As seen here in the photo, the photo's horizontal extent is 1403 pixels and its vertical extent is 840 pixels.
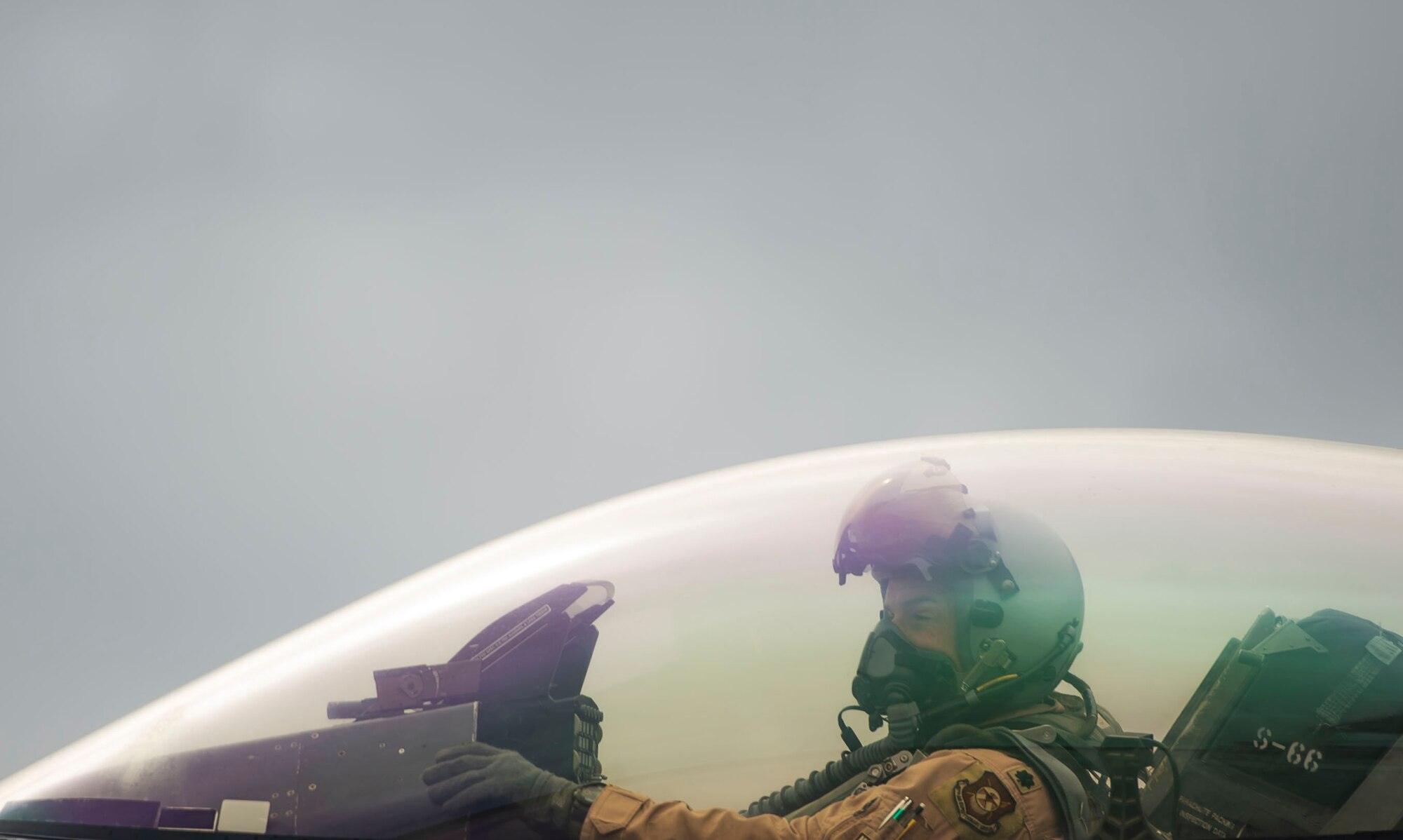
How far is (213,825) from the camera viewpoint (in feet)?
10.3

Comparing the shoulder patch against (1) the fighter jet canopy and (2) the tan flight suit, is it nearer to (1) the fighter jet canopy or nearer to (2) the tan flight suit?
(2) the tan flight suit

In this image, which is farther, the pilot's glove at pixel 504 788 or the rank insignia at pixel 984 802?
the pilot's glove at pixel 504 788

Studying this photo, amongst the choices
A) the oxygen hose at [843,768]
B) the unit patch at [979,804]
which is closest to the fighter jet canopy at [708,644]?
the oxygen hose at [843,768]

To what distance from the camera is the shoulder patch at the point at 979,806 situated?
293 cm

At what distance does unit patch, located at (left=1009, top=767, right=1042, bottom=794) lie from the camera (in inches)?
117

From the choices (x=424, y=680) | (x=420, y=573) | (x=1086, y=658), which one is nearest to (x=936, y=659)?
(x=1086, y=658)

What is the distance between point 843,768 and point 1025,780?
0.51 m

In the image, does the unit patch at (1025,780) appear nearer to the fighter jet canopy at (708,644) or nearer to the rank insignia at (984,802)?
the rank insignia at (984,802)

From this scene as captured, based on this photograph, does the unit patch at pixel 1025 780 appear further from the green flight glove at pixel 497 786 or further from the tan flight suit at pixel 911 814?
the green flight glove at pixel 497 786

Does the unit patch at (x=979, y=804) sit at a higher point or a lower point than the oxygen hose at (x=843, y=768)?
lower

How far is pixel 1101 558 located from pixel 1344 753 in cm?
82

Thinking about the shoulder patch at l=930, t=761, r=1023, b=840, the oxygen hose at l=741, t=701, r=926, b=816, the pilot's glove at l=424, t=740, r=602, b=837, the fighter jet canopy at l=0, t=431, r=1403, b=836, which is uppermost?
the fighter jet canopy at l=0, t=431, r=1403, b=836

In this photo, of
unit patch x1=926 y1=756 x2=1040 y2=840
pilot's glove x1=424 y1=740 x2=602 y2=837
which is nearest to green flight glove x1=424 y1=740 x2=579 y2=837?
pilot's glove x1=424 y1=740 x2=602 y2=837

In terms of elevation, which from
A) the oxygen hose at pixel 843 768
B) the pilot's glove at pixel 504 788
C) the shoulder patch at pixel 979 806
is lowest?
the shoulder patch at pixel 979 806
